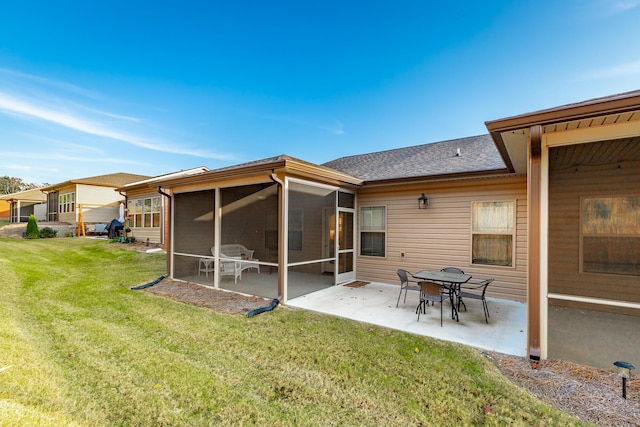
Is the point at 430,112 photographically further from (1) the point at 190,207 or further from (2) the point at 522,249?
(1) the point at 190,207

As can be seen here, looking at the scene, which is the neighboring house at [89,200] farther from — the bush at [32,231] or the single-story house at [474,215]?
the single-story house at [474,215]

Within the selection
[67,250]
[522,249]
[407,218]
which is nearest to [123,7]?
[67,250]

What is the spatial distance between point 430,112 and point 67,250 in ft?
58.2

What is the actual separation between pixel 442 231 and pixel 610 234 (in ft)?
9.65

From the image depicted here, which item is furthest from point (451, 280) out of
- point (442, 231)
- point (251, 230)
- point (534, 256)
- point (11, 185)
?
point (11, 185)

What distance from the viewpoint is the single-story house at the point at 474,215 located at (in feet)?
10.8

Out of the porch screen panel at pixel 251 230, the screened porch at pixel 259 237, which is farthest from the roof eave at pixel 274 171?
the porch screen panel at pixel 251 230

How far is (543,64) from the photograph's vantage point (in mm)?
8883

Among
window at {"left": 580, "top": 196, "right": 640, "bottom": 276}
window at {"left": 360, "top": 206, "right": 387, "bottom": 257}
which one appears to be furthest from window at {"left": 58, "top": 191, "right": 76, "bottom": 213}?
window at {"left": 580, "top": 196, "right": 640, "bottom": 276}

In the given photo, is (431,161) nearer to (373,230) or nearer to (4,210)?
(373,230)

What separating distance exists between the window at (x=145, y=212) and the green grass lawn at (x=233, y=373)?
942 centimetres

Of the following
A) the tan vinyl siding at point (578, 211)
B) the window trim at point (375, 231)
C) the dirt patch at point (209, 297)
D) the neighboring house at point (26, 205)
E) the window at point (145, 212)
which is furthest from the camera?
the neighboring house at point (26, 205)

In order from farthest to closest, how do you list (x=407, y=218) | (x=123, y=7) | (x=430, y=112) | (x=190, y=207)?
(x=430, y=112)
(x=123, y=7)
(x=190, y=207)
(x=407, y=218)

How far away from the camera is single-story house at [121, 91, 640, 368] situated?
3287 millimetres
